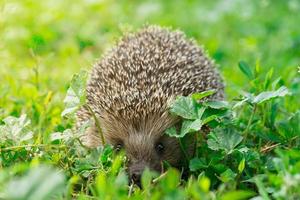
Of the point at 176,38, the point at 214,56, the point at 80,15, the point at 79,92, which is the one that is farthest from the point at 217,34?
the point at 79,92

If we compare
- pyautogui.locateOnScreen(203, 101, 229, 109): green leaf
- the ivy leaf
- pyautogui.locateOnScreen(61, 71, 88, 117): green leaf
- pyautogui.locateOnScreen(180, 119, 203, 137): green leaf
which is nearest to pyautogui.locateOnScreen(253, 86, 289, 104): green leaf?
pyautogui.locateOnScreen(203, 101, 229, 109): green leaf

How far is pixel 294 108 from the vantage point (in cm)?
334

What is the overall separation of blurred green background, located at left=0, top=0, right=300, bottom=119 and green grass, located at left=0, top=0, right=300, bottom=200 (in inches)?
0.5

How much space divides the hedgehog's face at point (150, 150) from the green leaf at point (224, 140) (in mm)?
338

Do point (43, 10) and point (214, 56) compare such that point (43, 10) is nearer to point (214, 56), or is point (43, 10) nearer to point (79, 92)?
point (214, 56)

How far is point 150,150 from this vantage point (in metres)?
3.00

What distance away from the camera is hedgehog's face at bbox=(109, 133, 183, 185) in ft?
9.65

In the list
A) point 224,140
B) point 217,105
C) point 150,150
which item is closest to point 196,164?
point 224,140

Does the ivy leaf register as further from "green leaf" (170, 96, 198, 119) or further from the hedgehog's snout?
"green leaf" (170, 96, 198, 119)

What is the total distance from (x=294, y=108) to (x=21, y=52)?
2.63 m

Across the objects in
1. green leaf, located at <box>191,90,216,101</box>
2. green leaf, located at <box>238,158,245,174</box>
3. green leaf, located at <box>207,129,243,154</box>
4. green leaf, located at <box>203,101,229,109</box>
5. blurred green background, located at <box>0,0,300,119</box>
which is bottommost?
green leaf, located at <box>238,158,245,174</box>

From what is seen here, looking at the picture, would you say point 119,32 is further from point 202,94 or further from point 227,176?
point 227,176

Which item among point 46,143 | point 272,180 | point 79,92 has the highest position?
point 79,92

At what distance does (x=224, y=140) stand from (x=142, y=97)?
0.50m
